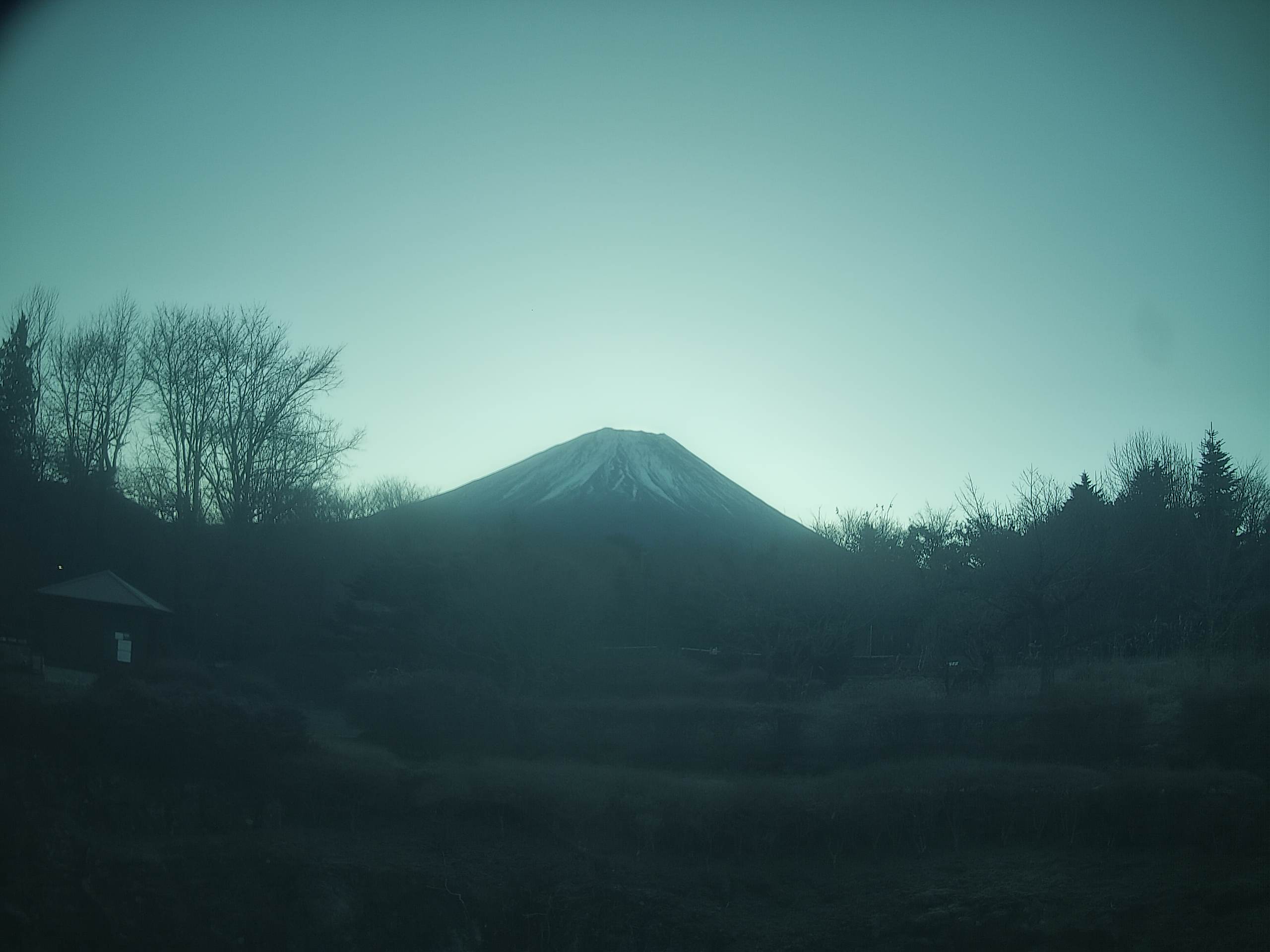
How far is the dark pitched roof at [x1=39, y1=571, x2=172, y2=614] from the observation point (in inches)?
931

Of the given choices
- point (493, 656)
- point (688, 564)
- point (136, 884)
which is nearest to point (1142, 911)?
point (136, 884)

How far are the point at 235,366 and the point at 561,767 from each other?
21.3 meters

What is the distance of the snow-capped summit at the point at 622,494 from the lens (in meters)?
48.7

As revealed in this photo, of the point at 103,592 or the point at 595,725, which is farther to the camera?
the point at 103,592

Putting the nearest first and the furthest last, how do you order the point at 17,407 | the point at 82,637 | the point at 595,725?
the point at 595,725
the point at 82,637
the point at 17,407

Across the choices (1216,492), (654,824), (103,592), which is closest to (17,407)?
(103,592)

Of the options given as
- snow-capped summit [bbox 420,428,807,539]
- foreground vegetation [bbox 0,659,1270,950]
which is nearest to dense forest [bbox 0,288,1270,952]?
foreground vegetation [bbox 0,659,1270,950]

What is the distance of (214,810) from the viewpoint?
1473 centimetres

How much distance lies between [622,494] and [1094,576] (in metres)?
32.0

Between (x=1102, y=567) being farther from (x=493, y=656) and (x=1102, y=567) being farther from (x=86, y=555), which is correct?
(x=86, y=555)

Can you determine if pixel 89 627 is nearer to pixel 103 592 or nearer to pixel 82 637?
pixel 82 637

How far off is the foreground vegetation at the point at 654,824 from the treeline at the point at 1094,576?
11.1ft

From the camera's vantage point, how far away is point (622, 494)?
52.7m

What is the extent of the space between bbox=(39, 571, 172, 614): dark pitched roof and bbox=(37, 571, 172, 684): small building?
0.05 ft
